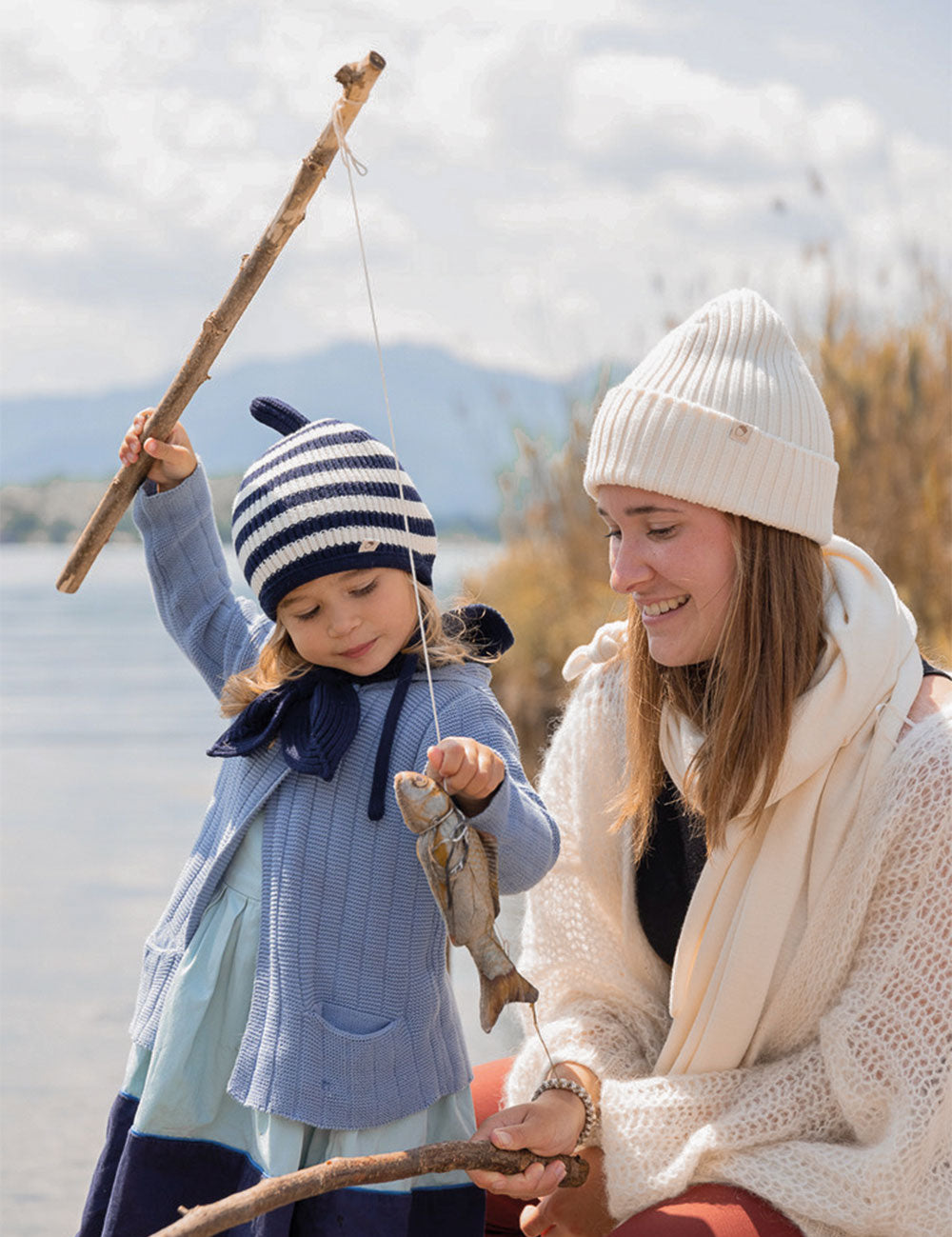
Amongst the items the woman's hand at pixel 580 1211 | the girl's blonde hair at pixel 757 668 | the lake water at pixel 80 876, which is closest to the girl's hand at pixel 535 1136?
the woman's hand at pixel 580 1211

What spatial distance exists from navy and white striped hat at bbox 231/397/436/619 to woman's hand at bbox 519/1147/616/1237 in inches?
34.3

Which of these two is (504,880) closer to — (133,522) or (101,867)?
(133,522)

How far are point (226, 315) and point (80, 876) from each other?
4.00 metres

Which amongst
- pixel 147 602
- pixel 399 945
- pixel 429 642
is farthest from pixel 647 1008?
pixel 147 602

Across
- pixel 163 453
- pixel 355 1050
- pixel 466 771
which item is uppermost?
pixel 163 453

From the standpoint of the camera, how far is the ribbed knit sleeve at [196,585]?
220 cm

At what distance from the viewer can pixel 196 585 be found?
2.24 m

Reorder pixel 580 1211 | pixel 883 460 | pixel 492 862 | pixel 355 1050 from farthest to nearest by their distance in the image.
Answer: pixel 883 460
pixel 580 1211
pixel 355 1050
pixel 492 862

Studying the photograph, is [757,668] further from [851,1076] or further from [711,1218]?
[711,1218]

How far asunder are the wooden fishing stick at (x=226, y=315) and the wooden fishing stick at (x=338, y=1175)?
3.00 feet

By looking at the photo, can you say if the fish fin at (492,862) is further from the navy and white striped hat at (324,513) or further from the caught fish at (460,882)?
the navy and white striped hat at (324,513)

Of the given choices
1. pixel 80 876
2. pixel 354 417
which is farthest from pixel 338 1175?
pixel 354 417

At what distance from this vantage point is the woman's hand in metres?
2.08

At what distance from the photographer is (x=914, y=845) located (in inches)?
74.4
